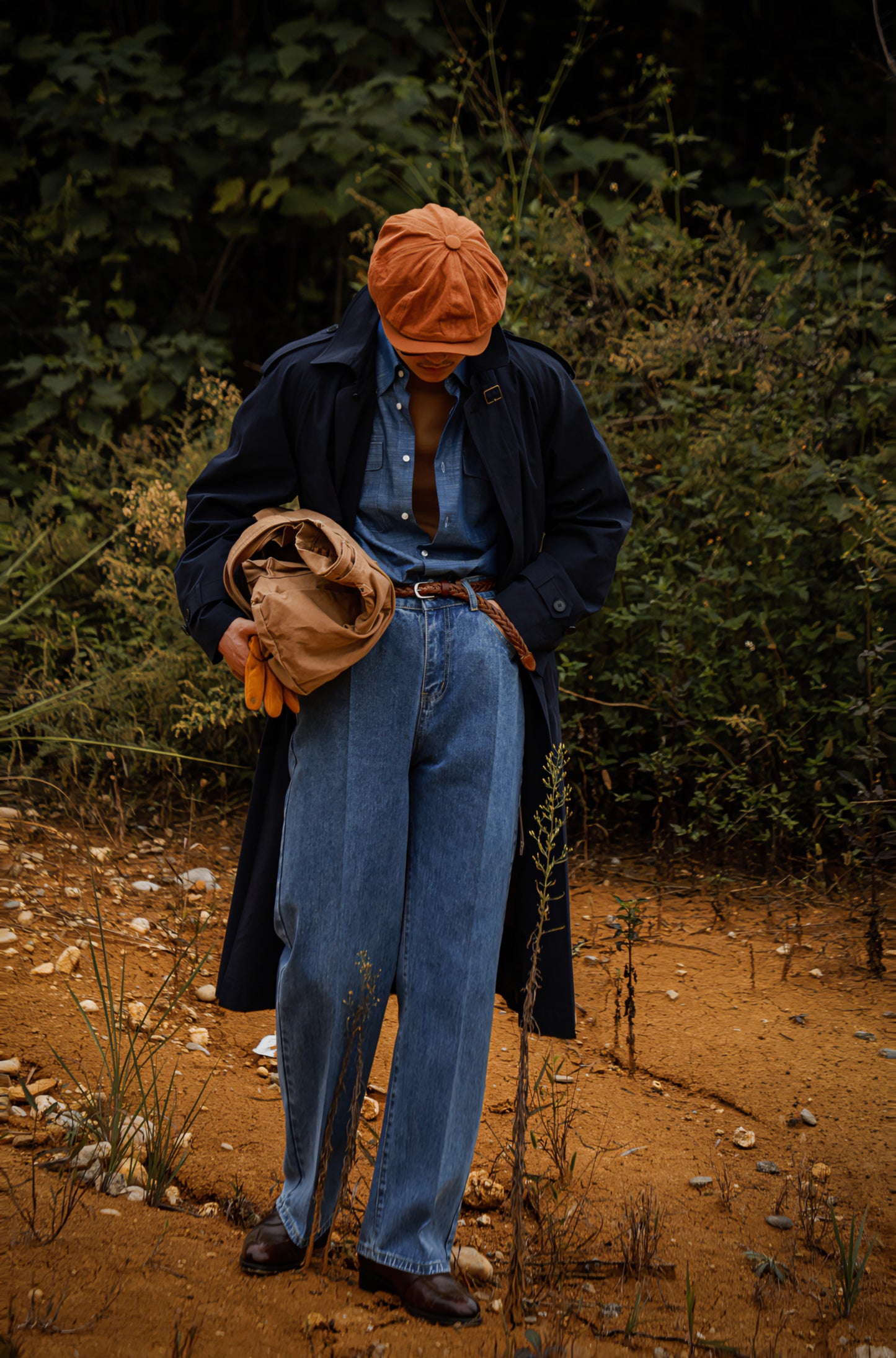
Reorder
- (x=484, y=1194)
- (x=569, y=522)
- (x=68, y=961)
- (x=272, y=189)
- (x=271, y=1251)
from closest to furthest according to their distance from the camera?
(x=271, y=1251)
(x=569, y=522)
(x=484, y=1194)
(x=68, y=961)
(x=272, y=189)

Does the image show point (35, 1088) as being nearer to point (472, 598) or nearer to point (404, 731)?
point (404, 731)

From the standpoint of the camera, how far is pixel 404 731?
1998 millimetres

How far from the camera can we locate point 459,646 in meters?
2.03

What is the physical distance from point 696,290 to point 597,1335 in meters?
3.67

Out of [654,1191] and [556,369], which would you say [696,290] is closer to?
[556,369]

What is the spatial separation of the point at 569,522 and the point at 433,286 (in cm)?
54

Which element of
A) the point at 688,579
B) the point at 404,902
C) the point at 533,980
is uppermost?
the point at 688,579

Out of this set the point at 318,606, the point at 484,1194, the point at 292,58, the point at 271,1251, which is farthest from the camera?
the point at 292,58

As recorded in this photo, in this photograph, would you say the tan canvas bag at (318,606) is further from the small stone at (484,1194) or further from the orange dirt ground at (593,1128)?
the small stone at (484,1194)

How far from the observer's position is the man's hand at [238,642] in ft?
6.53

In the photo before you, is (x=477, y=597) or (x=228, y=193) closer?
(x=477, y=597)

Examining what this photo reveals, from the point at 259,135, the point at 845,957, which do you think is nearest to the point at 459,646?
the point at 845,957

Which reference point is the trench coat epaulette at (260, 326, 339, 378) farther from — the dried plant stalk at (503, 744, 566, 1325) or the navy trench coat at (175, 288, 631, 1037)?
the dried plant stalk at (503, 744, 566, 1325)

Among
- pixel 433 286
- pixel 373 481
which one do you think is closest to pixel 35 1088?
pixel 373 481
